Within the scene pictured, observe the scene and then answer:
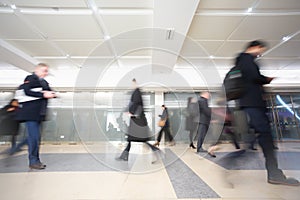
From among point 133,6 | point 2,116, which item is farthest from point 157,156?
point 2,116

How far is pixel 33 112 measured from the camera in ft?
5.82

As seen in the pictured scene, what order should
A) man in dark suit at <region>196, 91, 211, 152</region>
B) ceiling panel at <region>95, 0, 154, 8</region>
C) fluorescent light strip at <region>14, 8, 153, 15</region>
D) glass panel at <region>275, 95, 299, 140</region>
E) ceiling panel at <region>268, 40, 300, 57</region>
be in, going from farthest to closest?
glass panel at <region>275, 95, 299, 140</region> → ceiling panel at <region>268, 40, 300, 57</region> → man in dark suit at <region>196, 91, 211, 152</region> → fluorescent light strip at <region>14, 8, 153, 15</region> → ceiling panel at <region>95, 0, 154, 8</region>

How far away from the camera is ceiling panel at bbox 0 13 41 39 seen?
8.70 ft

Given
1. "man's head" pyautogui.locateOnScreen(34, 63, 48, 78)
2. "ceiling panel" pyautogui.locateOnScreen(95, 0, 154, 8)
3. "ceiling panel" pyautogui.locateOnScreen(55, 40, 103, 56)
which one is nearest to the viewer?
"man's head" pyautogui.locateOnScreen(34, 63, 48, 78)

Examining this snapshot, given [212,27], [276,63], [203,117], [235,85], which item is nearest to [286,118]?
[276,63]

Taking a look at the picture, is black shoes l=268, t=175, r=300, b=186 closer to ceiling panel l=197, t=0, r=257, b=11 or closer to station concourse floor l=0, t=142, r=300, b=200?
station concourse floor l=0, t=142, r=300, b=200

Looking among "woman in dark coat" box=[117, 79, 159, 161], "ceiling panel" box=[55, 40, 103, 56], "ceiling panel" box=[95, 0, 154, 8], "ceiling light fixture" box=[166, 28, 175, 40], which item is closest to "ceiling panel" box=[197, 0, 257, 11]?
"ceiling light fixture" box=[166, 28, 175, 40]

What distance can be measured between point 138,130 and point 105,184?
2.57 feet

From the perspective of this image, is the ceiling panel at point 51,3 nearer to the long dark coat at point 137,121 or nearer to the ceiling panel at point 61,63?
the long dark coat at point 137,121

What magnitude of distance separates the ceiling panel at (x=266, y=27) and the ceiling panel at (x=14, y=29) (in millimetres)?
4055

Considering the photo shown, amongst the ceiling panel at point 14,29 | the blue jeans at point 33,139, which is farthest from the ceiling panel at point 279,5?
the ceiling panel at point 14,29

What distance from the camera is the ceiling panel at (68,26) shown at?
265 centimetres

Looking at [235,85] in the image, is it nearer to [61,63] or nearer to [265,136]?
[265,136]

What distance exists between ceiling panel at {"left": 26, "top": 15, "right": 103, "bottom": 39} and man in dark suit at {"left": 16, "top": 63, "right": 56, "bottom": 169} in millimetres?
1428
